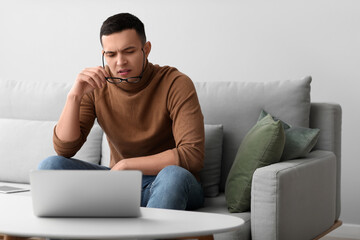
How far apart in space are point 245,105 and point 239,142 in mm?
165

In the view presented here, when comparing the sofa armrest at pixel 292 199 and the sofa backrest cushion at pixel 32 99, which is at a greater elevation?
the sofa backrest cushion at pixel 32 99

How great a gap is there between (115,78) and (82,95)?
5.6 inches

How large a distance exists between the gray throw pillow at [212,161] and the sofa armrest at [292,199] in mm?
397

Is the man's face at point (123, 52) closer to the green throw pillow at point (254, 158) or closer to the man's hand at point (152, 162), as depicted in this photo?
the man's hand at point (152, 162)

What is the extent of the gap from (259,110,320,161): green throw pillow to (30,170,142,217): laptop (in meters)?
1.06

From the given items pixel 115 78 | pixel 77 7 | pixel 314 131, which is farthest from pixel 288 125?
pixel 77 7

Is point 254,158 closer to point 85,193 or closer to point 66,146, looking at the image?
point 66,146

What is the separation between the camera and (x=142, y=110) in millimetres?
2383

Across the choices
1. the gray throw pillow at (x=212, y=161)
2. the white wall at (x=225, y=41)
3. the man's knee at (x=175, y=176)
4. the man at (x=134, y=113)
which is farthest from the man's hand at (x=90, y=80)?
the white wall at (x=225, y=41)

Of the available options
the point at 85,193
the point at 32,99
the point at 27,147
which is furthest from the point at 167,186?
the point at 32,99

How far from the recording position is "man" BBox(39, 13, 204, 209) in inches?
87.4

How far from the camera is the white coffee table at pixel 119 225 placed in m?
1.32

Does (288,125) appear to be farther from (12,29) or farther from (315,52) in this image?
(12,29)

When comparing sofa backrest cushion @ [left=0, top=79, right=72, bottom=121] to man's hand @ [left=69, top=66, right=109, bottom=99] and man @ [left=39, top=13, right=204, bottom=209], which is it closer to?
man @ [left=39, top=13, right=204, bottom=209]
